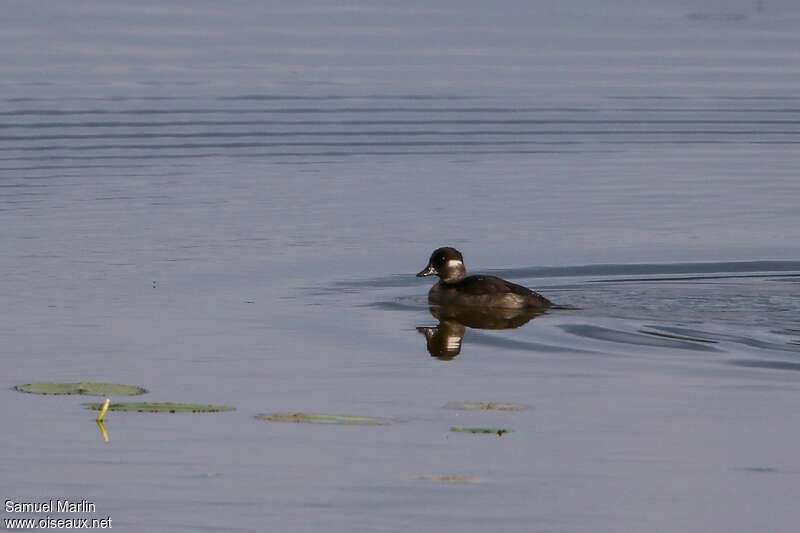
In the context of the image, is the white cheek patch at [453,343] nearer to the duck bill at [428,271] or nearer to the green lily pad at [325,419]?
the duck bill at [428,271]

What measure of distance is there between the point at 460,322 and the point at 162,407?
4.22 metres

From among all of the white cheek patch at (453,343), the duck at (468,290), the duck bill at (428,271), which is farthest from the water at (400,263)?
the duck bill at (428,271)

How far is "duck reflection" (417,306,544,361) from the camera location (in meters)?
14.9

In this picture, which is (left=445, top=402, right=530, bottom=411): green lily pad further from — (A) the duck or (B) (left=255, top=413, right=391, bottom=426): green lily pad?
(A) the duck

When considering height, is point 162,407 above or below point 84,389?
below

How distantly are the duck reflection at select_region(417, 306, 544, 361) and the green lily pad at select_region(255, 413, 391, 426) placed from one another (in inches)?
100

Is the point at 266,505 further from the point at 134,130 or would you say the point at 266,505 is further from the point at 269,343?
the point at 134,130

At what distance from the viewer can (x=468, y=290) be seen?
53.6 feet

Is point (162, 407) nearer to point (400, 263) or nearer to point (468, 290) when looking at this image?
point (468, 290)

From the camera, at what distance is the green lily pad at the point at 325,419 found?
11898mm

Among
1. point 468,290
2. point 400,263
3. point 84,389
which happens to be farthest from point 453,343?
point 400,263

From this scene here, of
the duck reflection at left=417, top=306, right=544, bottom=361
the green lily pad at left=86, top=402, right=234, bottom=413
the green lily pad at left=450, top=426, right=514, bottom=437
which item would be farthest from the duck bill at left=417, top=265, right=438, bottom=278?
the green lily pad at left=450, top=426, right=514, bottom=437

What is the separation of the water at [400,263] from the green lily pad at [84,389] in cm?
18

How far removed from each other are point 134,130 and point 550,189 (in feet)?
23.1
